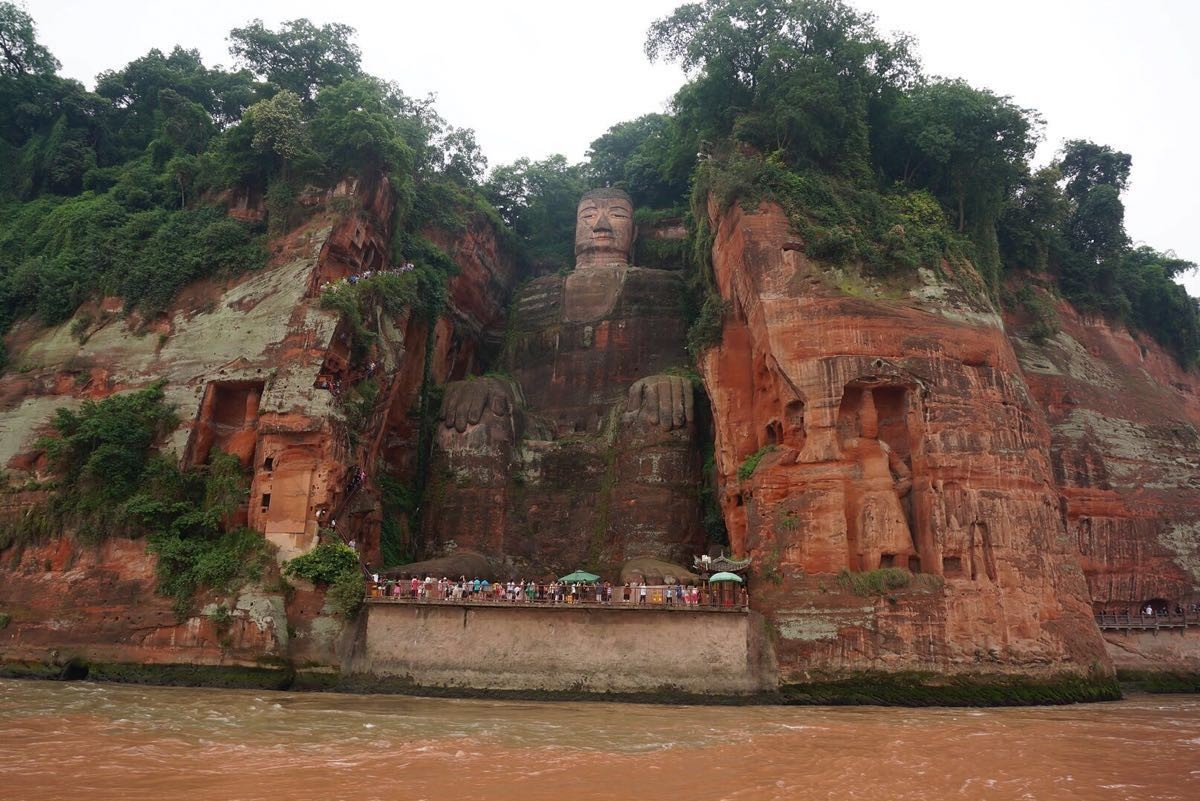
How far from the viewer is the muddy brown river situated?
431 inches

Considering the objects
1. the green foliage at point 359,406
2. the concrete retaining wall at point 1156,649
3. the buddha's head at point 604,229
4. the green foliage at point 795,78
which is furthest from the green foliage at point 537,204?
the concrete retaining wall at point 1156,649

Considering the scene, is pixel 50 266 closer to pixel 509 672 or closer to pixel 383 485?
pixel 383 485

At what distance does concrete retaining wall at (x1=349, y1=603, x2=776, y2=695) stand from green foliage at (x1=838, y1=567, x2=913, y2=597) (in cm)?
250

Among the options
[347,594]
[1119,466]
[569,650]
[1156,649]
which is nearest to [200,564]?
[347,594]

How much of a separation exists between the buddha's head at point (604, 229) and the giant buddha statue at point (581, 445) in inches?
123

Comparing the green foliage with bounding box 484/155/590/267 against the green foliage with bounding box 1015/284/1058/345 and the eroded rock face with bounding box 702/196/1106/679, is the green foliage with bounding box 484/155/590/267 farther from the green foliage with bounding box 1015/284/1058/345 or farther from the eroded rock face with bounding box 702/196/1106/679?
the green foliage with bounding box 1015/284/1058/345

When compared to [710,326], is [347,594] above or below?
below

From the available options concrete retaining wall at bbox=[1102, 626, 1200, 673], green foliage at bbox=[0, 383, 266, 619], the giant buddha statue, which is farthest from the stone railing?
concrete retaining wall at bbox=[1102, 626, 1200, 673]

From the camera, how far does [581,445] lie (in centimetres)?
3109

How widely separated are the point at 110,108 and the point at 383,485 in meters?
21.2

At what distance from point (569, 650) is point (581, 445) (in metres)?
10.8

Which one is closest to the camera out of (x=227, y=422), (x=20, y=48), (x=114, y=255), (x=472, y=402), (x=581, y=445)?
(x=227, y=422)

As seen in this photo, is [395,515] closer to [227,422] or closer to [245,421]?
[245,421]

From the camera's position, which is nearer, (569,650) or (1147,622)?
(569,650)
